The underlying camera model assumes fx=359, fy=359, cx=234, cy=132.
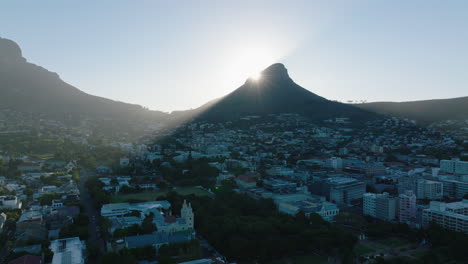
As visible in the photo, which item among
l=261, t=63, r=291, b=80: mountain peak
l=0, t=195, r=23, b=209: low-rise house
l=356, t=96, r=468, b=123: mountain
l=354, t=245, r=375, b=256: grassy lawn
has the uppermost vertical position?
l=261, t=63, r=291, b=80: mountain peak

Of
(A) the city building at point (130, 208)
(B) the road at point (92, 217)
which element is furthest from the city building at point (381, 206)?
(B) the road at point (92, 217)

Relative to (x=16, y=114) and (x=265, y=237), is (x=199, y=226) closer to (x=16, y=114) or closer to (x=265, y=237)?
(x=265, y=237)

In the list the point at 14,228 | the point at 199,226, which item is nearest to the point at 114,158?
the point at 14,228

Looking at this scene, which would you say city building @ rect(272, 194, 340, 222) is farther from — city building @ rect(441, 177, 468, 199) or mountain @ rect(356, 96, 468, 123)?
mountain @ rect(356, 96, 468, 123)

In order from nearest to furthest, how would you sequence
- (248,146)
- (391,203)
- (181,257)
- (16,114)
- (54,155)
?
(181,257)
(391,203)
(54,155)
(248,146)
(16,114)

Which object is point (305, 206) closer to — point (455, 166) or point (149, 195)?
point (149, 195)

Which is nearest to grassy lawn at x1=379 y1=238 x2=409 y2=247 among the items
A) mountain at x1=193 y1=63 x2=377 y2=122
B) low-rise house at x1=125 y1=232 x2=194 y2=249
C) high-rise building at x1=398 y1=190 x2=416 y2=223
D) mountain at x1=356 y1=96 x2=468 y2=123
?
high-rise building at x1=398 y1=190 x2=416 y2=223

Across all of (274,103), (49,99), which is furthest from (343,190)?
(49,99)
